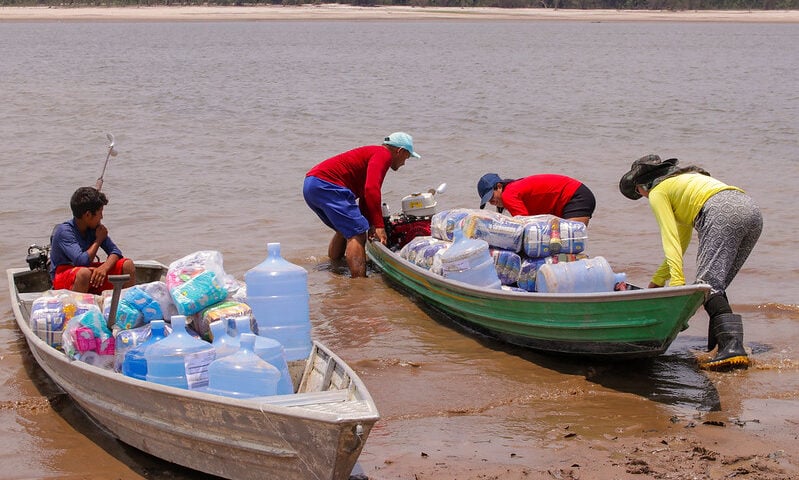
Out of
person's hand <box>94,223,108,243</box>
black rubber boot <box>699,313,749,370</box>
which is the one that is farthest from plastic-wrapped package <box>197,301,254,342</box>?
black rubber boot <box>699,313,749,370</box>

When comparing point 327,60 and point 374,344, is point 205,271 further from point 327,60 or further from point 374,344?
point 327,60

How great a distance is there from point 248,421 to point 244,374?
1.28ft

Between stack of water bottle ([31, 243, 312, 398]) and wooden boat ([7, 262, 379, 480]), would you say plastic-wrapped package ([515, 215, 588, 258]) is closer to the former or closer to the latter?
stack of water bottle ([31, 243, 312, 398])

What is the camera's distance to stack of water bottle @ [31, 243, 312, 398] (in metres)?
5.40

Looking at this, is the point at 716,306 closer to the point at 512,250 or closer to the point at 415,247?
the point at 512,250

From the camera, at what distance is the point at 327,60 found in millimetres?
40906

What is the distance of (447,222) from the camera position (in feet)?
29.1

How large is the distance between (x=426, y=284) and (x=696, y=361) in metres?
2.51

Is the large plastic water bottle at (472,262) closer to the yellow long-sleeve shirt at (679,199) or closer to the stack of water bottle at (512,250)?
the stack of water bottle at (512,250)

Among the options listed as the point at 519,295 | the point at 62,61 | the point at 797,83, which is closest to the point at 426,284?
the point at 519,295

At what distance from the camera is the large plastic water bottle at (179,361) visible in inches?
219

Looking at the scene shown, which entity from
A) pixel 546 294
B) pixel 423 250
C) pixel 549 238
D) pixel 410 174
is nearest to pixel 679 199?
pixel 549 238

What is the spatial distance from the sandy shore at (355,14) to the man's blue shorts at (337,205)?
66.6m

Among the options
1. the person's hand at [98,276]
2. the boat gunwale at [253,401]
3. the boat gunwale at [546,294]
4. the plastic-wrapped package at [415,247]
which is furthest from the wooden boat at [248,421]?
the plastic-wrapped package at [415,247]
